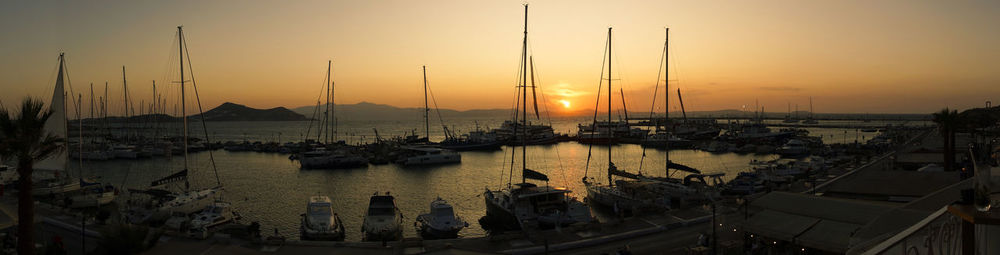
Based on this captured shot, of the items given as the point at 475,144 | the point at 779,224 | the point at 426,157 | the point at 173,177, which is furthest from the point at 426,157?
the point at 779,224

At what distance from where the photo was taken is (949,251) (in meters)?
3.69

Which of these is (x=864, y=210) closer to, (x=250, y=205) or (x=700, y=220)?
(x=700, y=220)

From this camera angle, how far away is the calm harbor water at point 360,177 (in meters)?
32.2

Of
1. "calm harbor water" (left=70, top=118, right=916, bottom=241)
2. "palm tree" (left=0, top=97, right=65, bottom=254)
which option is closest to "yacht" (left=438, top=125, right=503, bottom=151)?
"calm harbor water" (left=70, top=118, right=916, bottom=241)

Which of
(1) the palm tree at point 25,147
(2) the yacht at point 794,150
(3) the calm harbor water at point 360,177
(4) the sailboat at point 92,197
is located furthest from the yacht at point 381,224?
(2) the yacht at point 794,150

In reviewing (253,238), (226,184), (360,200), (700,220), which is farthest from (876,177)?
(226,184)

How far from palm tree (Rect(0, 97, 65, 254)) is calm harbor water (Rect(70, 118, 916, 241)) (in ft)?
44.1

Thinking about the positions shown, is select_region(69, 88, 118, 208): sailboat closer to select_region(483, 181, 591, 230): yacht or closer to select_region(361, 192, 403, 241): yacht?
select_region(361, 192, 403, 241): yacht

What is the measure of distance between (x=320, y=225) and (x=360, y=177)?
2782 cm

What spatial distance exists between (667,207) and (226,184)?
116ft

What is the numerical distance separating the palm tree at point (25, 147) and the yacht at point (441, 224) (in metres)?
14.1

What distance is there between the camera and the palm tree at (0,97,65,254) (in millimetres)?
12102

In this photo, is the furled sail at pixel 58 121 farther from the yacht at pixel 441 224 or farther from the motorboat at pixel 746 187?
the motorboat at pixel 746 187

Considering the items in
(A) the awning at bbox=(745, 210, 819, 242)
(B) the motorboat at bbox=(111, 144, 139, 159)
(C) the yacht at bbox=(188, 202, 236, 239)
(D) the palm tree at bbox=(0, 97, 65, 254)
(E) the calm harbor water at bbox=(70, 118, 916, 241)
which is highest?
(D) the palm tree at bbox=(0, 97, 65, 254)
